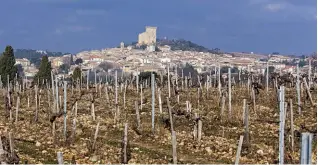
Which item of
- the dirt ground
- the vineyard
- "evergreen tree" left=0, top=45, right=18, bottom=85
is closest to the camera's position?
the vineyard

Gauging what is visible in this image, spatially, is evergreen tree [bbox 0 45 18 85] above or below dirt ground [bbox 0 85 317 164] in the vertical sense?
above

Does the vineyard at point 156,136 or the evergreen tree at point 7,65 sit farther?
the evergreen tree at point 7,65

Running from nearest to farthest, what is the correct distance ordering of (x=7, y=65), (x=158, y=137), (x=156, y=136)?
(x=158, y=137)
(x=156, y=136)
(x=7, y=65)

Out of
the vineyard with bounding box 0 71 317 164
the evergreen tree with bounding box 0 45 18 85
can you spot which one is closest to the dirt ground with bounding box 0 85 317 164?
the vineyard with bounding box 0 71 317 164

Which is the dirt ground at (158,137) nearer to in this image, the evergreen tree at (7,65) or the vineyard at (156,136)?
the vineyard at (156,136)

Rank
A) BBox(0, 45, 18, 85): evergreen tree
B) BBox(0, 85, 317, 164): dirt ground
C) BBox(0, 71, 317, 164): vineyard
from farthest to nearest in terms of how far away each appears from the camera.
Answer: BBox(0, 45, 18, 85): evergreen tree < BBox(0, 85, 317, 164): dirt ground < BBox(0, 71, 317, 164): vineyard

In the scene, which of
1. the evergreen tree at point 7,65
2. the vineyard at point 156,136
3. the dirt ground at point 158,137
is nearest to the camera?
the vineyard at point 156,136

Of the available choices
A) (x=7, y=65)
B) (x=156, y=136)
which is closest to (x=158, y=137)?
(x=156, y=136)

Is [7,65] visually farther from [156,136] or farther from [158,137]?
[158,137]

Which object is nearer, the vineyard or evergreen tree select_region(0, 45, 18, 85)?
the vineyard

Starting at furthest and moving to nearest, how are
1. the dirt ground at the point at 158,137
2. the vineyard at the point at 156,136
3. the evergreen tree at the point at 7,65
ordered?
the evergreen tree at the point at 7,65, the dirt ground at the point at 158,137, the vineyard at the point at 156,136

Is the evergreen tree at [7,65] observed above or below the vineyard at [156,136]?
above

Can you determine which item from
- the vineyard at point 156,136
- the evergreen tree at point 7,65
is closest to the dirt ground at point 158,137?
the vineyard at point 156,136

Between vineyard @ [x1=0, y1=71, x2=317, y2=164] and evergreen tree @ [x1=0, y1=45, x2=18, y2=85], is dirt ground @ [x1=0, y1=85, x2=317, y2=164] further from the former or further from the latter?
evergreen tree @ [x1=0, y1=45, x2=18, y2=85]
